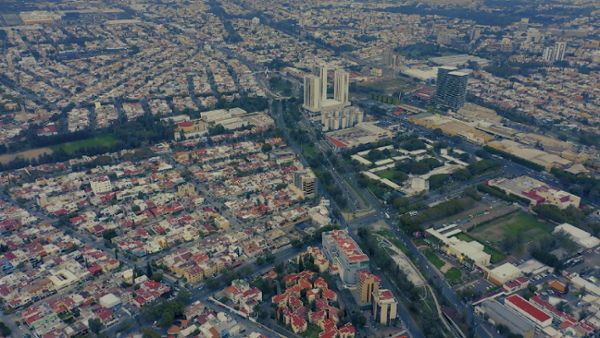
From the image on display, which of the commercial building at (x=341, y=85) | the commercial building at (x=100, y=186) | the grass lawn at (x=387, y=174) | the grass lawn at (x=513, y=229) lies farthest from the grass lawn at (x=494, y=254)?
the commercial building at (x=341, y=85)

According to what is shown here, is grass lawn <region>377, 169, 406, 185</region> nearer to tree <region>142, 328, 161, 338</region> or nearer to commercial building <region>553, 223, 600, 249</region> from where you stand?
commercial building <region>553, 223, 600, 249</region>

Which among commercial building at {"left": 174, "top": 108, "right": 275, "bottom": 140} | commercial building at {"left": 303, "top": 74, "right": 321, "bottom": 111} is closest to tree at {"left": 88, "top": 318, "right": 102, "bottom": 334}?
commercial building at {"left": 174, "top": 108, "right": 275, "bottom": 140}

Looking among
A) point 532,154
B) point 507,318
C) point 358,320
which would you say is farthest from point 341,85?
point 507,318

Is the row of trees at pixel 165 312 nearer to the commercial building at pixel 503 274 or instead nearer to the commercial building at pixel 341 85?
the commercial building at pixel 503 274

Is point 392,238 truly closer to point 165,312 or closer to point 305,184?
point 305,184

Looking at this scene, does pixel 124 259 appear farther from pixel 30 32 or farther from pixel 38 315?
pixel 30 32
